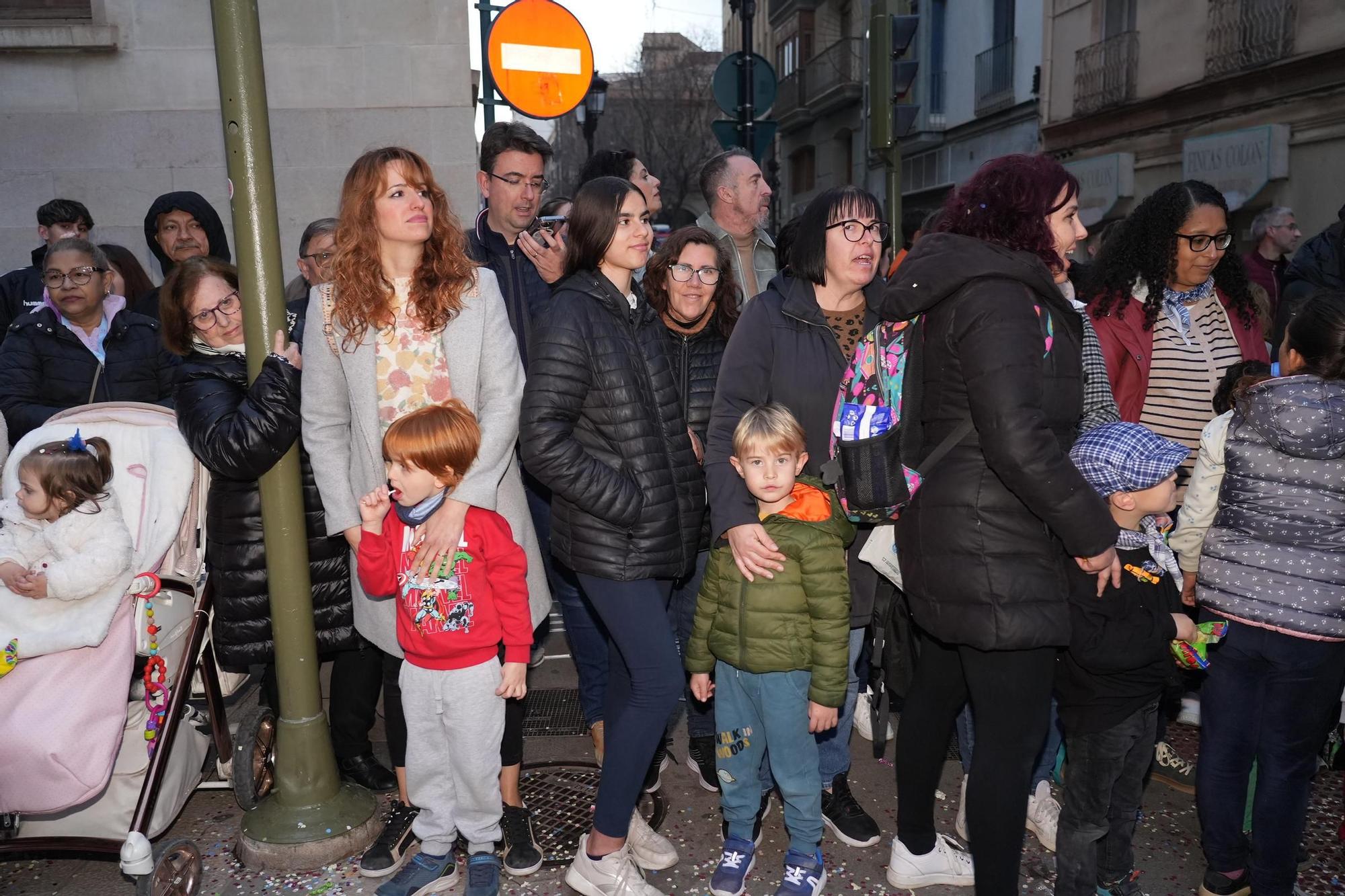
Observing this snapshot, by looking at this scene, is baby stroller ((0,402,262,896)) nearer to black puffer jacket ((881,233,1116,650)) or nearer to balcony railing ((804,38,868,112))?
black puffer jacket ((881,233,1116,650))

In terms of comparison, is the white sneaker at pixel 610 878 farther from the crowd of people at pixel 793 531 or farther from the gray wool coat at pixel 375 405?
the gray wool coat at pixel 375 405

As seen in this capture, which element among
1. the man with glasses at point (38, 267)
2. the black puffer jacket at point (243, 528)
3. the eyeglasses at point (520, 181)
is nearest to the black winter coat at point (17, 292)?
the man with glasses at point (38, 267)

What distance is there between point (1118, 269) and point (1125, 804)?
76.8 inches

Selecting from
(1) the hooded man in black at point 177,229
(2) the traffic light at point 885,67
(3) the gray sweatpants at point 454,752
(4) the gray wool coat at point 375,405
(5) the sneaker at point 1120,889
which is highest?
(2) the traffic light at point 885,67

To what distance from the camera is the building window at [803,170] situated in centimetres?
3083

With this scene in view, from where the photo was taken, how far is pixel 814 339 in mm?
3262

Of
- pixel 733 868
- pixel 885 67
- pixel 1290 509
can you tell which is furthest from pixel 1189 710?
pixel 885 67

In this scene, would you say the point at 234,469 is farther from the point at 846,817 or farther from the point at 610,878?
the point at 846,817

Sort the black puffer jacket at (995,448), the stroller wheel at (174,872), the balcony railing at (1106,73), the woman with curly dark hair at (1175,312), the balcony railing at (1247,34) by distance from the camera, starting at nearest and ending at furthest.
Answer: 1. the black puffer jacket at (995,448)
2. the stroller wheel at (174,872)
3. the woman with curly dark hair at (1175,312)
4. the balcony railing at (1247,34)
5. the balcony railing at (1106,73)

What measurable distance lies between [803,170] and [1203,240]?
29745mm

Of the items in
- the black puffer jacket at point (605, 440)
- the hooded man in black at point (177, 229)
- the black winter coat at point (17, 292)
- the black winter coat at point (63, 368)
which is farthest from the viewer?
the black winter coat at point (17, 292)

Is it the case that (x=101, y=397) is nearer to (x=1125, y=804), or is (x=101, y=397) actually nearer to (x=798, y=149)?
(x=1125, y=804)

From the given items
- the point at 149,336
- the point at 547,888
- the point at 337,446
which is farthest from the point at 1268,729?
the point at 149,336

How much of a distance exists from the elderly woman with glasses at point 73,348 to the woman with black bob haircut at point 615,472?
6.85ft
